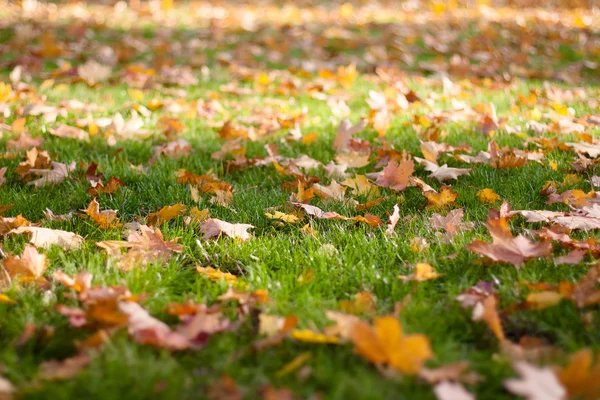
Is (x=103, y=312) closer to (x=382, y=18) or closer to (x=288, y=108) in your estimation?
(x=288, y=108)

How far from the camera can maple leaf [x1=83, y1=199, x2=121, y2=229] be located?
2.30m

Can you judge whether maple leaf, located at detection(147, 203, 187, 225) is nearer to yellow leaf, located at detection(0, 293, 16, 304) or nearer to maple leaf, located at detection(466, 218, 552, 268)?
yellow leaf, located at detection(0, 293, 16, 304)

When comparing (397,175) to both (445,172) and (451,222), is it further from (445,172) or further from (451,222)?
(451,222)

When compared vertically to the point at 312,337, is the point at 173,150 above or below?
below

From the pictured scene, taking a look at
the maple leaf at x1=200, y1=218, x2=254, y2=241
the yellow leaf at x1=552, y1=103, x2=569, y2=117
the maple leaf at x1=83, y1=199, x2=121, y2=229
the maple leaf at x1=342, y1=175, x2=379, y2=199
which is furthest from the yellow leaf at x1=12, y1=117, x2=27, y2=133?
the yellow leaf at x1=552, y1=103, x2=569, y2=117

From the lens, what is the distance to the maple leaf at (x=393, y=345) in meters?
1.32

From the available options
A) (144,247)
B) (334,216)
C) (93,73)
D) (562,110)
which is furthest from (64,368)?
(93,73)

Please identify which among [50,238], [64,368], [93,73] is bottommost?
[93,73]

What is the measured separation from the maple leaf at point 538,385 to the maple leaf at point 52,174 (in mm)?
2322

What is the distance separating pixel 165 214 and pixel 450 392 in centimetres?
148

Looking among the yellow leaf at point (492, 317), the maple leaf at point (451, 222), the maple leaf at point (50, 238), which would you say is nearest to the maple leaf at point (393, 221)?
the maple leaf at point (451, 222)

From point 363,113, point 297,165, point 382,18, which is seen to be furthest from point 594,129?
point 382,18

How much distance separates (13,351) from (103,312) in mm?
235

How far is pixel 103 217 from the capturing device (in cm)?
229
